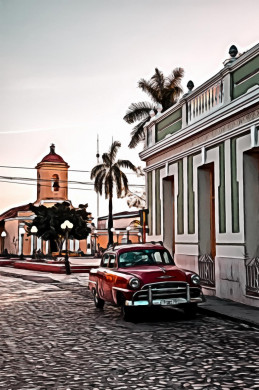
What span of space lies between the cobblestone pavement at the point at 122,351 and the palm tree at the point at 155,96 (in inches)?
906

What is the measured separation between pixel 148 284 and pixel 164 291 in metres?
0.36

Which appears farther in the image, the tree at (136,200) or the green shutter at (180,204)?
the tree at (136,200)

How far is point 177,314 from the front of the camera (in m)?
12.1

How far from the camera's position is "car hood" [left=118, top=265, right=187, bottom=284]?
1096 centimetres

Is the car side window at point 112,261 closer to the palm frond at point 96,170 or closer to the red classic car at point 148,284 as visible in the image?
the red classic car at point 148,284

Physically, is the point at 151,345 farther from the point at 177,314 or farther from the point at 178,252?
the point at 178,252

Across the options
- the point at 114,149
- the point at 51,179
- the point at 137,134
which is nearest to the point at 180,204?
the point at 137,134

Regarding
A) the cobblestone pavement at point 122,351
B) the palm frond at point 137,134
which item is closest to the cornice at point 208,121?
the cobblestone pavement at point 122,351

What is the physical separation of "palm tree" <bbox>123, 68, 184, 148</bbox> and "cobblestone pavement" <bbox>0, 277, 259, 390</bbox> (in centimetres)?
2300

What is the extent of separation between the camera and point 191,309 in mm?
11320

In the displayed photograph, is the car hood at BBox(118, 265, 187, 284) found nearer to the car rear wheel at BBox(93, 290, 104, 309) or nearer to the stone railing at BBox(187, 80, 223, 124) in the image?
the car rear wheel at BBox(93, 290, 104, 309)

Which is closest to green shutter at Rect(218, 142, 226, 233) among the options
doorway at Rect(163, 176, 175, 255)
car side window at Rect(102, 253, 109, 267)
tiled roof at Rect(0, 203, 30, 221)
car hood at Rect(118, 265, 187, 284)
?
car side window at Rect(102, 253, 109, 267)

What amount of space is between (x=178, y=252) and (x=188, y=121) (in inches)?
175

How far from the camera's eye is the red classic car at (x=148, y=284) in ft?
35.7
